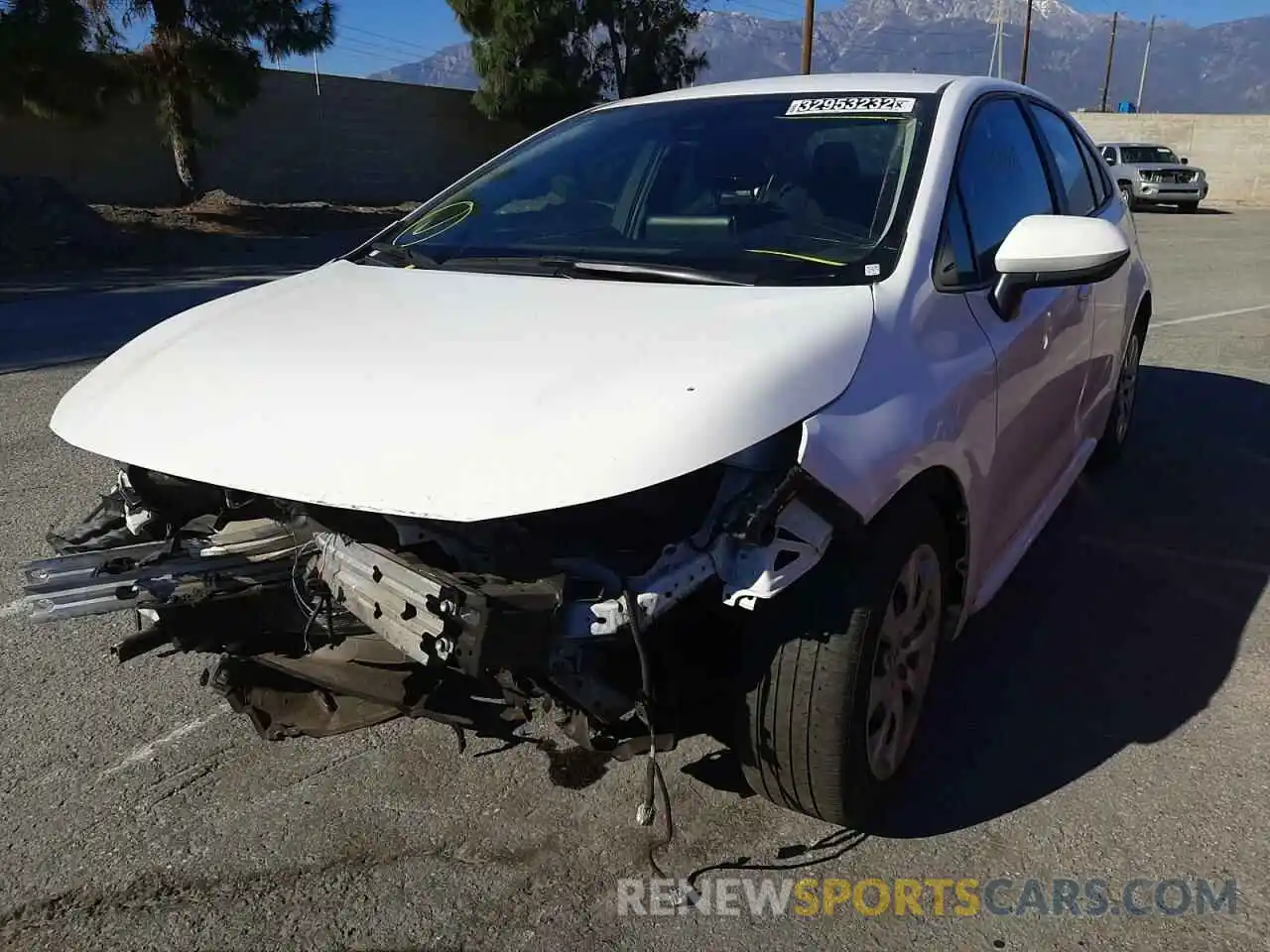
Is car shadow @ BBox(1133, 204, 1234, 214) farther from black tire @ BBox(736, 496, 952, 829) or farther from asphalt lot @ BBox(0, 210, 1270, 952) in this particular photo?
black tire @ BBox(736, 496, 952, 829)

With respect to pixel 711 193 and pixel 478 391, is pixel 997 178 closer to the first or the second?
pixel 711 193

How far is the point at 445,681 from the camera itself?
2402mm

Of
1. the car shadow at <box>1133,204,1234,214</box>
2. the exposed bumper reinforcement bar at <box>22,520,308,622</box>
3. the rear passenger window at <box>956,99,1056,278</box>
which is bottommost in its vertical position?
the car shadow at <box>1133,204,1234,214</box>

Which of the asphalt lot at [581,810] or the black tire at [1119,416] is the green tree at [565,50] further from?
the asphalt lot at [581,810]

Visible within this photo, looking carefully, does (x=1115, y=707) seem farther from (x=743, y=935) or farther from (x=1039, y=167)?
(x=1039, y=167)

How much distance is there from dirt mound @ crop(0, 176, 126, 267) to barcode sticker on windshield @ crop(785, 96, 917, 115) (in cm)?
1371

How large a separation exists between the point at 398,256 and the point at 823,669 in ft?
6.18

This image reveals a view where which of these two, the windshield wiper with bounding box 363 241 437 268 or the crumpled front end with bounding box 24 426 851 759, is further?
the windshield wiper with bounding box 363 241 437 268

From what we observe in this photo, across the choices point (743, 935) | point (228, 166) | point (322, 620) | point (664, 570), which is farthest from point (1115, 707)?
point (228, 166)

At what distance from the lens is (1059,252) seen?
2758 millimetres

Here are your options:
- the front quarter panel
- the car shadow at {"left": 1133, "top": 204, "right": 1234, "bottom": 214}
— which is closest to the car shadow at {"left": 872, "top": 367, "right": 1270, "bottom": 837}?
the front quarter panel

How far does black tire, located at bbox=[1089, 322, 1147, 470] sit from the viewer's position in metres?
5.12

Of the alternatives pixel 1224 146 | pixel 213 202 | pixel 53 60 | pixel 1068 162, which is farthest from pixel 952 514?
pixel 1224 146

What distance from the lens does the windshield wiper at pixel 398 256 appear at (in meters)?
3.26
